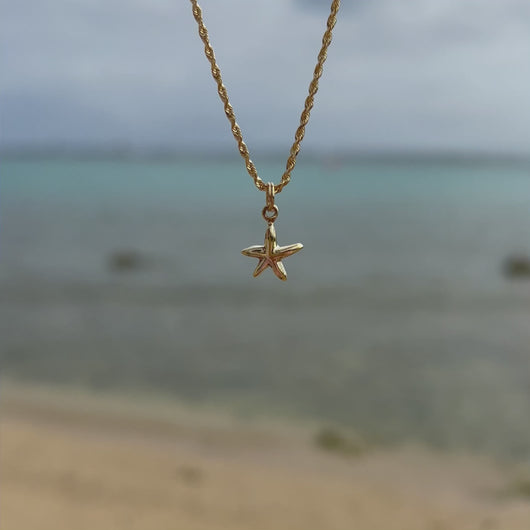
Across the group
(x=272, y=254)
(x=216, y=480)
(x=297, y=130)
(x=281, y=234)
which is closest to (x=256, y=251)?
(x=272, y=254)

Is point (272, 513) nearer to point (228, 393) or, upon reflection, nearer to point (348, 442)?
point (348, 442)

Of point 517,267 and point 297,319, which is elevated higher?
point 517,267

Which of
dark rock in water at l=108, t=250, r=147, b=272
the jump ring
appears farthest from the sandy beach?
dark rock in water at l=108, t=250, r=147, b=272

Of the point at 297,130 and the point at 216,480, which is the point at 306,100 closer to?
the point at 297,130

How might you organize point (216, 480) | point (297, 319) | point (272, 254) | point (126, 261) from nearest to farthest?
point (272, 254)
point (216, 480)
point (297, 319)
point (126, 261)

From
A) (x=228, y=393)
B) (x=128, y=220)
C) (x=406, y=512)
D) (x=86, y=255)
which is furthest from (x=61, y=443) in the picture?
(x=128, y=220)

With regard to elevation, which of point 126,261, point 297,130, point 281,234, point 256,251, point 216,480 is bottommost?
point 216,480
